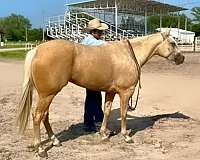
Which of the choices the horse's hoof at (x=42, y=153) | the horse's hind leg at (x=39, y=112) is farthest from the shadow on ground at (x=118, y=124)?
the horse's hoof at (x=42, y=153)

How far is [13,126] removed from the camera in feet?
24.7

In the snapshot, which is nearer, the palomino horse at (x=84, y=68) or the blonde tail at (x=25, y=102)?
the palomino horse at (x=84, y=68)

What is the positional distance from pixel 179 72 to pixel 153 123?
10.8 m

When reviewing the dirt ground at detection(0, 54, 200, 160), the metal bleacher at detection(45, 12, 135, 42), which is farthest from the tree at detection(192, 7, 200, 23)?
the dirt ground at detection(0, 54, 200, 160)

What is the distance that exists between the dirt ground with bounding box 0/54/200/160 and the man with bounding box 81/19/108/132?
9.8 inches

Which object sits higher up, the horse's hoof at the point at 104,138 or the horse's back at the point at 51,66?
the horse's back at the point at 51,66

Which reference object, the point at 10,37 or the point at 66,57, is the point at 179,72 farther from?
the point at 10,37

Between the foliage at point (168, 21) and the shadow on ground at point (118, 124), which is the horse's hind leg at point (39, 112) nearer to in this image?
the shadow on ground at point (118, 124)

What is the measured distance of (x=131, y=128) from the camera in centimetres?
761

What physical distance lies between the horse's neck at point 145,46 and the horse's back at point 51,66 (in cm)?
136

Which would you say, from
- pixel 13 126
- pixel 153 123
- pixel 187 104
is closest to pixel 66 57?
pixel 13 126

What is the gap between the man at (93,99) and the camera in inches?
277

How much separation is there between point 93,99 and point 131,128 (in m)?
0.88

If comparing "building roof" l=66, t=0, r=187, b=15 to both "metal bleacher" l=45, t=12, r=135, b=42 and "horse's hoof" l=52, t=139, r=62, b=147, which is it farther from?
"horse's hoof" l=52, t=139, r=62, b=147
